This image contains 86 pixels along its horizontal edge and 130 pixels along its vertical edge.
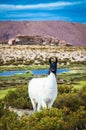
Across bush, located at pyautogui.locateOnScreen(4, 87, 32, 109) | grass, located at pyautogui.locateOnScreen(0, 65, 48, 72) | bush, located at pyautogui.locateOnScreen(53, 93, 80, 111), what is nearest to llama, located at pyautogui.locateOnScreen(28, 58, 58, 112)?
bush, located at pyautogui.locateOnScreen(53, 93, 80, 111)

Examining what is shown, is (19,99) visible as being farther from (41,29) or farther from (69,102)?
(41,29)

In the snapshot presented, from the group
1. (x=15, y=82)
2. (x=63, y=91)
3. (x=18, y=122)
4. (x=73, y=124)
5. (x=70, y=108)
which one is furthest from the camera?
(x=15, y=82)

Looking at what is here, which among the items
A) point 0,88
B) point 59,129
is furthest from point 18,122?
point 0,88

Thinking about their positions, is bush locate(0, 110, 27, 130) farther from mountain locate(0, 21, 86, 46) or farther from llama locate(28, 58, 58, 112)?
mountain locate(0, 21, 86, 46)

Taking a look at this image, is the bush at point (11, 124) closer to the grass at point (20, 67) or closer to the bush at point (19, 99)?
the bush at point (19, 99)

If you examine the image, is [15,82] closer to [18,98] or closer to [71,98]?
[18,98]

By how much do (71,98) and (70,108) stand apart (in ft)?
0.65

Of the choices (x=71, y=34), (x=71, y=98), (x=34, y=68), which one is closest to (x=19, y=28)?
(x=71, y=34)

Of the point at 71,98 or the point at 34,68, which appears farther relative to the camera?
the point at 34,68

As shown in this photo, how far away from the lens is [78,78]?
14.0m

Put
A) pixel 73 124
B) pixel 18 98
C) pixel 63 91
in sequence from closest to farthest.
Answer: pixel 73 124 < pixel 18 98 < pixel 63 91

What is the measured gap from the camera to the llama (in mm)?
7141

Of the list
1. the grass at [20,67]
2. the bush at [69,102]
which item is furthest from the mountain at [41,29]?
the bush at [69,102]

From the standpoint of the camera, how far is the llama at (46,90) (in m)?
7.14
